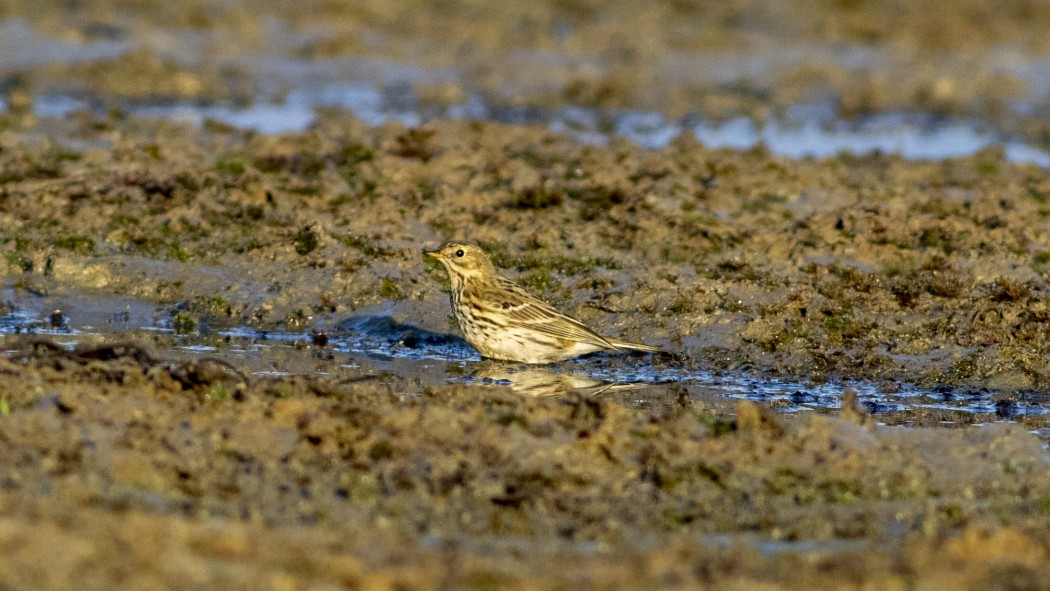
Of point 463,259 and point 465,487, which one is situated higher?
point 463,259

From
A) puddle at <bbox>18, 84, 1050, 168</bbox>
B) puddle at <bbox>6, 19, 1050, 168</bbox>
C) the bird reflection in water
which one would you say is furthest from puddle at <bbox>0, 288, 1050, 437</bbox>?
puddle at <bbox>18, 84, 1050, 168</bbox>

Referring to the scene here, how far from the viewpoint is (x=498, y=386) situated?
9.73 m

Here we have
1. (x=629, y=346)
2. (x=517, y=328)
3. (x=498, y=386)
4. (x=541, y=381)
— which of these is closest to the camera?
(x=498, y=386)

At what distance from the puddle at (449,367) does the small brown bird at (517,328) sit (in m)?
0.14

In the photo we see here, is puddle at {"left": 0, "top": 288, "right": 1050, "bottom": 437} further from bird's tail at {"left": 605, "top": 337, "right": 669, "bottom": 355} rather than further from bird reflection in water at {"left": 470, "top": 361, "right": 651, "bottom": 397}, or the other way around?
bird's tail at {"left": 605, "top": 337, "right": 669, "bottom": 355}

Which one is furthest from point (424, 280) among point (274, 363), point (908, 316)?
point (908, 316)

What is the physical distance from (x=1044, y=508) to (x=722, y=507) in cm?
160

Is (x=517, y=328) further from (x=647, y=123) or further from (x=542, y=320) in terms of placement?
(x=647, y=123)

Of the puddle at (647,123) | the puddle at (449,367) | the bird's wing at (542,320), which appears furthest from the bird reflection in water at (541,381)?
the puddle at (647,123)

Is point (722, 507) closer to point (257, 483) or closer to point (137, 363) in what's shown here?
point (257, 483)

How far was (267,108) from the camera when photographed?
68.0 ft

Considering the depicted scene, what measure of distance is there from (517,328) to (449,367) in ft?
1.86

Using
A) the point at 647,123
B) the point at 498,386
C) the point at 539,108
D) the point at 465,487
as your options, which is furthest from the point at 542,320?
the point at 539,108

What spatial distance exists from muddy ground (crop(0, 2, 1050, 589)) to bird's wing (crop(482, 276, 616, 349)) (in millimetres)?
741
